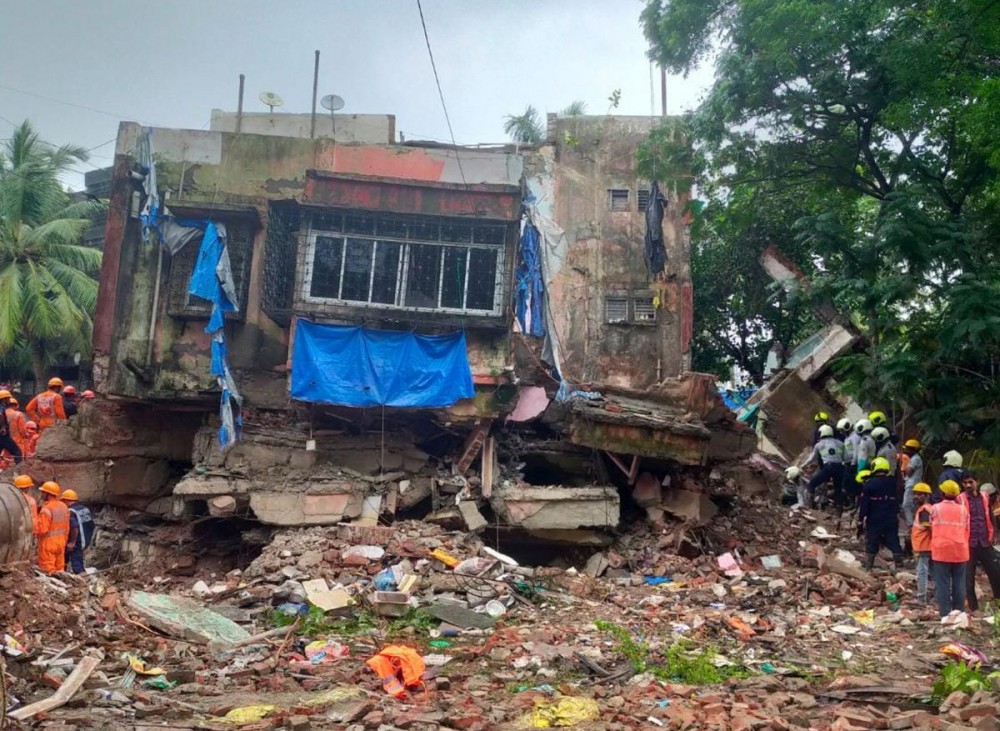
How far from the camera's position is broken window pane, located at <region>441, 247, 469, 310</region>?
44.1ft

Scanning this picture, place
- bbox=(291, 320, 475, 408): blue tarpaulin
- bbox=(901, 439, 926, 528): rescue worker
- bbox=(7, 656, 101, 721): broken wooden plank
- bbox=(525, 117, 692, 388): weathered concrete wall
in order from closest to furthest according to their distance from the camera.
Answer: bbox=(7, 656, 101, 721): broken wooden plank, bbox=(901, 439, 926, 528): rescue worker, bbox=(291, 320, 475, 408): blue tarpaulin, bbox=(525, 117, 692, 388): weathered concrete wall

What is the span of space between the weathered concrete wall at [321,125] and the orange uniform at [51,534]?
12458 millimetres

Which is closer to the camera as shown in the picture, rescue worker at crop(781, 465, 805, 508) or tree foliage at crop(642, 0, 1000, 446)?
tree foliage at crop(642, 0, 1000, 446)

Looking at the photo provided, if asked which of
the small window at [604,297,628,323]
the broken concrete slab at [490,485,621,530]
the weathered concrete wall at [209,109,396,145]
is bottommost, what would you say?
the broken concrete slab at [490,485,621,530]

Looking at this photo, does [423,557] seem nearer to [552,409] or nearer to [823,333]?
[552,409]

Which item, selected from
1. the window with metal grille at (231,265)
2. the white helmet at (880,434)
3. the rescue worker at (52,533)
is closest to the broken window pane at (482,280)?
the window with metal grille at (231,265)

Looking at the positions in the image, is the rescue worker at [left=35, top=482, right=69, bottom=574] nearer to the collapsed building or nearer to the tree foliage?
the collapsed building

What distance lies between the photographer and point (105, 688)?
6.41 metres

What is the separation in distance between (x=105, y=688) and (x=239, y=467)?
692 centimetres

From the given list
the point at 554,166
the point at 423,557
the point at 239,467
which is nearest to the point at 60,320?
the point at 239,467

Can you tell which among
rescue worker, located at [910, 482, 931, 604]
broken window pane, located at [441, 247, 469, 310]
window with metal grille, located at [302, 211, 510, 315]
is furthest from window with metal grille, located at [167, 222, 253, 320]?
rescue worker, located at [910, 482, 931, 604]

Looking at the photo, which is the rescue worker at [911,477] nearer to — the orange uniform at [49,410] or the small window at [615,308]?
the small window at [615,308]

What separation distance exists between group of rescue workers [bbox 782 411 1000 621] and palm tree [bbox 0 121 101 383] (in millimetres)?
17291

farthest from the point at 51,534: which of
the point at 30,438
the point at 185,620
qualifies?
the point at 30,438
